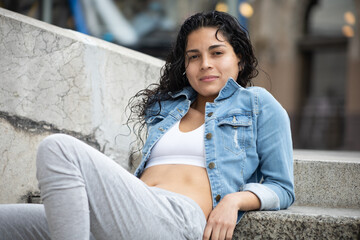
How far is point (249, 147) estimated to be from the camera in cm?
233

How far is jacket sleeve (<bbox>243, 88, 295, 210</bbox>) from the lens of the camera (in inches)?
88.2

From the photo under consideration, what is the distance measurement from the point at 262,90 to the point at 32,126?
1.43 meters

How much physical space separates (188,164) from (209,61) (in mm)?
551

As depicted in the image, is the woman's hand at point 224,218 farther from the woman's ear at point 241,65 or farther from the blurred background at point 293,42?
the blurred background at point 293,42

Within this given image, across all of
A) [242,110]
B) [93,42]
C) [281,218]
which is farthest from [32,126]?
[281,218]

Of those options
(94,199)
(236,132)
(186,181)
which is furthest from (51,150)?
(236,132)

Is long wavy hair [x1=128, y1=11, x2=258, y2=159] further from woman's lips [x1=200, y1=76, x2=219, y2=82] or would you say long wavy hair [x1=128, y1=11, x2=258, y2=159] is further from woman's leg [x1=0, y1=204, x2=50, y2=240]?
woman's leg [x1=0, y1=204, x2=50, y2=240]

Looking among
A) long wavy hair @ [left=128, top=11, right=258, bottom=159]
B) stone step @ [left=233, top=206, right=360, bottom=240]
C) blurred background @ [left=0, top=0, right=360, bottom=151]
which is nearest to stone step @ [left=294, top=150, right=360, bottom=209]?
stone step @ [left=233, top=206, right=360, bottom=240]

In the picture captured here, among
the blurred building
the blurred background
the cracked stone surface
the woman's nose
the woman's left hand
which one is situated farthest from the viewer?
the blurred building

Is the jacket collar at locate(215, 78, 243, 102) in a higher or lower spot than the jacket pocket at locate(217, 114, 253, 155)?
higher

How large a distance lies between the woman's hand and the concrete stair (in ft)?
0.50

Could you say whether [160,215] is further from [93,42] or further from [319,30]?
[319,30]

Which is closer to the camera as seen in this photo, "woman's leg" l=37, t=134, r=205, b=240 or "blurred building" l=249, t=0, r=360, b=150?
"woman's leg" l=37, t=134, r=205, b=240

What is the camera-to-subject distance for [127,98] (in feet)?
10.9
